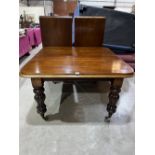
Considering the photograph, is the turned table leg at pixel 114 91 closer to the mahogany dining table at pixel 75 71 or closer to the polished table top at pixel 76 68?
the mahogany dining table at pixel 75 71

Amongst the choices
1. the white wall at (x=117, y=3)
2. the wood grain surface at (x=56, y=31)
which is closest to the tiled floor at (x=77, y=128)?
the wood grain surface at (x=56, y=31)

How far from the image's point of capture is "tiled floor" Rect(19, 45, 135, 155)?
1.46m

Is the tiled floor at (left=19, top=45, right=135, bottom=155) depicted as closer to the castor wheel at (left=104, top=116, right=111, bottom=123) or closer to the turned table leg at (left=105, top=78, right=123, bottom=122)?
the castor wheel at (left=104, top=116, right=111, bottom=123)

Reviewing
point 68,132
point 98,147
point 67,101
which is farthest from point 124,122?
point 67,101

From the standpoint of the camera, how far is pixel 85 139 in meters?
1.57

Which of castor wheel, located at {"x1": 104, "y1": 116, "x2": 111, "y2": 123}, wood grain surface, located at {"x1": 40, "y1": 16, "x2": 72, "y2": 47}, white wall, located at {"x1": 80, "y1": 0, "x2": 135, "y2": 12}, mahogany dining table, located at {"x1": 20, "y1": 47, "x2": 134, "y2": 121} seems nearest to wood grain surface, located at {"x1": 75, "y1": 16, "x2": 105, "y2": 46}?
wood grain surface, located at {"x1": 40, "y1": 16, "x2": 72, "y2": 47}

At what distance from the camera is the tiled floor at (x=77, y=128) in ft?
4.79

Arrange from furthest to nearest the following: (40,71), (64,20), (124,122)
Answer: (64,20) → (124,122) → (40,71)

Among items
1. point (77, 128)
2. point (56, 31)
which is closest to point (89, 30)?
point (56, 31)

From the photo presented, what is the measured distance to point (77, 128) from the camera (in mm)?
1704

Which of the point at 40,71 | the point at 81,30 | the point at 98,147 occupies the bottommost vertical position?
the point at 98,147

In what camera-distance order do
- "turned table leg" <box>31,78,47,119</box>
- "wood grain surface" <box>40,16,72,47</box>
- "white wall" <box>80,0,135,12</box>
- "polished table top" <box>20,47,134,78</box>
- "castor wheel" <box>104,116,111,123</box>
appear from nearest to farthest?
"polished table top" <box>20,47,134,78</box>
"turned table leg" <box>31,78,47,119</box>
"castor wheel" <box>104,116,111,123</box>
"wood grain surface" <box>40,16,72,47</box>
"white wall" <box>80,0,135,12</box>

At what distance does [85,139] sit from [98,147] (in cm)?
15
